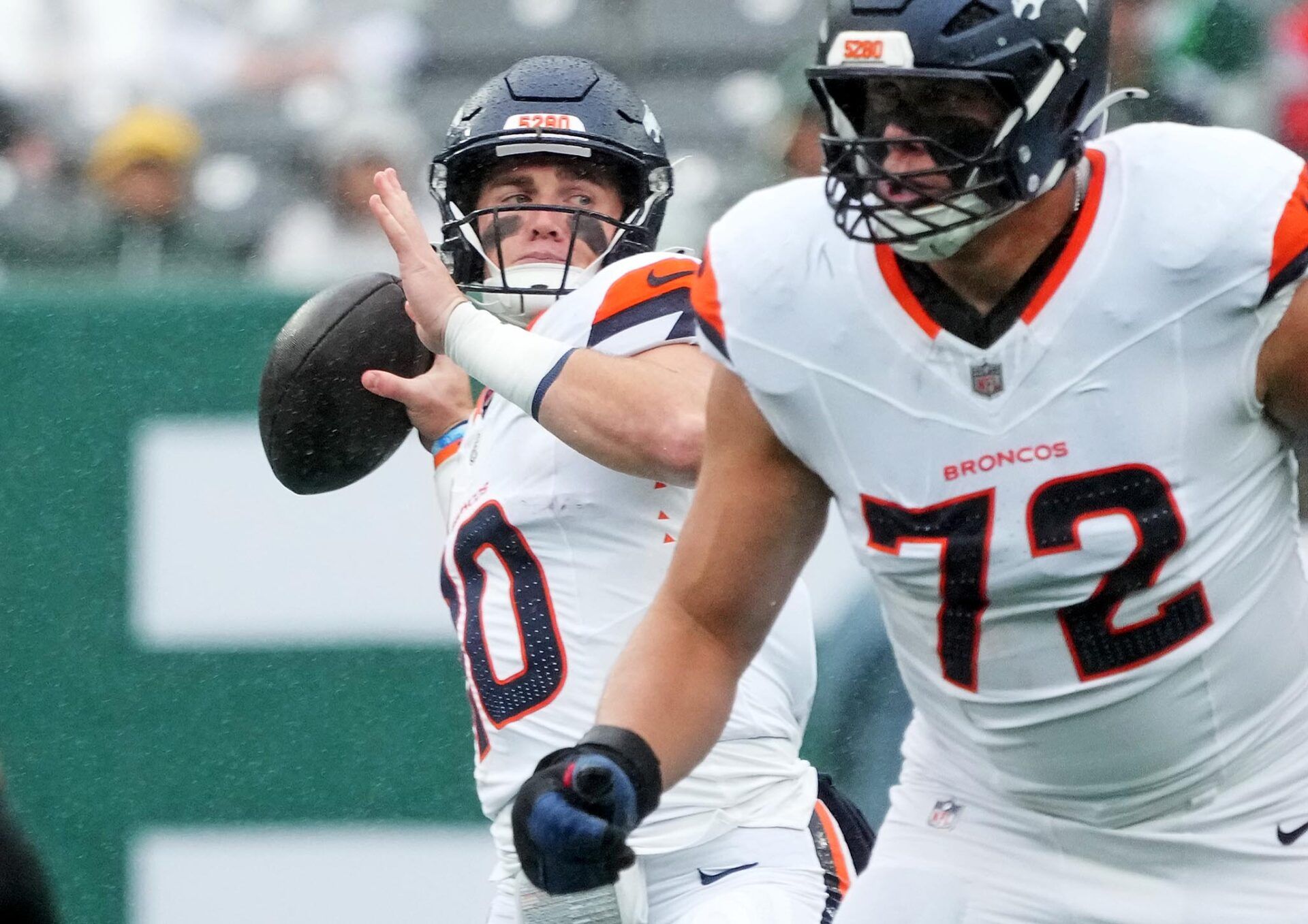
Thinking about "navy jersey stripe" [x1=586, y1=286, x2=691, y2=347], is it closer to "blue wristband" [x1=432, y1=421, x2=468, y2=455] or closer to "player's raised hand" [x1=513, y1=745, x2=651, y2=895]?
"blue wristband" [x1=432, y1=421, x2=468, y2=455]

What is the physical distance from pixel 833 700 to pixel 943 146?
8.62 ft

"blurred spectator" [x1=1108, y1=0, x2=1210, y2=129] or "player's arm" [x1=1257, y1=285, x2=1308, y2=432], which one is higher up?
"player's arm" [x1=1257, y1=285, x2=1308, y2=432]

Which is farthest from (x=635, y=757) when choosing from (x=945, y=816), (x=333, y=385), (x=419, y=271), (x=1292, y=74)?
(x=1292, y=74)

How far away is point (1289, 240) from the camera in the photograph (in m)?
1.87

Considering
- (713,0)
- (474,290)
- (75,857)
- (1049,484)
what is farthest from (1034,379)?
(713,0)

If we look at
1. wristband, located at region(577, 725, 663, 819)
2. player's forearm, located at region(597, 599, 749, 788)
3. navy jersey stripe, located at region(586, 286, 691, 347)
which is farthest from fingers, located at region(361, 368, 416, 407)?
wristband, located at region(577, 725, 663, 819)

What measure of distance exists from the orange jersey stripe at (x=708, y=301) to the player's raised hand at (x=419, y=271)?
2.76 ft

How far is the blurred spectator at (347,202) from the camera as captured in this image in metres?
5.72

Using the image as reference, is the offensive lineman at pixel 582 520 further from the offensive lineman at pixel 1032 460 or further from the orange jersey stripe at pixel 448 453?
the offensive lineman at pixel 1032 460

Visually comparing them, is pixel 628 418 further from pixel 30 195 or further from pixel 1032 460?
pixel 30 195

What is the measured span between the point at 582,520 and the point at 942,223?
1.02 m

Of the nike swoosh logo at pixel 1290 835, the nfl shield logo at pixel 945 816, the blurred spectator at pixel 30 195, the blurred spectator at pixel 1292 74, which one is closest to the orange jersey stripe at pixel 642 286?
the nfl shield logo at pixel 945 816

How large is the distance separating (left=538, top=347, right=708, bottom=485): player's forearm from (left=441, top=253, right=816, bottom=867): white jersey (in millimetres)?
102

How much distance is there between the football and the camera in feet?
→ 10.6
